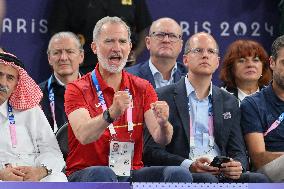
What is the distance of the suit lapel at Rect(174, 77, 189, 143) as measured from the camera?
18.2 ft

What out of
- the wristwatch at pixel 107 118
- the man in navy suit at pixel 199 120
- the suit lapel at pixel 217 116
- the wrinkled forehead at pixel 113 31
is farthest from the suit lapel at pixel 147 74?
the wristwatch at pixel 107 118

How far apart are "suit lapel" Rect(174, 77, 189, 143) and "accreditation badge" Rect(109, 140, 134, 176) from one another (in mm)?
542

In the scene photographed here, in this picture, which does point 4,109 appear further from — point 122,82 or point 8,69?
point 122,82

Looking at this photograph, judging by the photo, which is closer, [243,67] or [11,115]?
[11,115]

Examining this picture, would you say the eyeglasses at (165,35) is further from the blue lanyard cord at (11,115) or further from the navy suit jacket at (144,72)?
the blue lanyard cord at (11,115)

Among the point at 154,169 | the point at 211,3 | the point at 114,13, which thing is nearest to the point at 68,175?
the point at 154,169

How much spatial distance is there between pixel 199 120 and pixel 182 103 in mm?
165

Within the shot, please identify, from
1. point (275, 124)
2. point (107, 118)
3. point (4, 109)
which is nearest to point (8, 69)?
point (4, 109)

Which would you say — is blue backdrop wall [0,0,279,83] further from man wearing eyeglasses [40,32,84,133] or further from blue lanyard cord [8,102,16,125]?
blue lanyard cord [8,102,16,125]

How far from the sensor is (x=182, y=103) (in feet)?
18.4

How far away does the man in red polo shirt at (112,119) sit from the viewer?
4.96 meters

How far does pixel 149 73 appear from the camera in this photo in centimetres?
670

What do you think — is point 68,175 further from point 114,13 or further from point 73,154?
point 114,13

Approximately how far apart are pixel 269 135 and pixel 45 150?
5.05 ft
